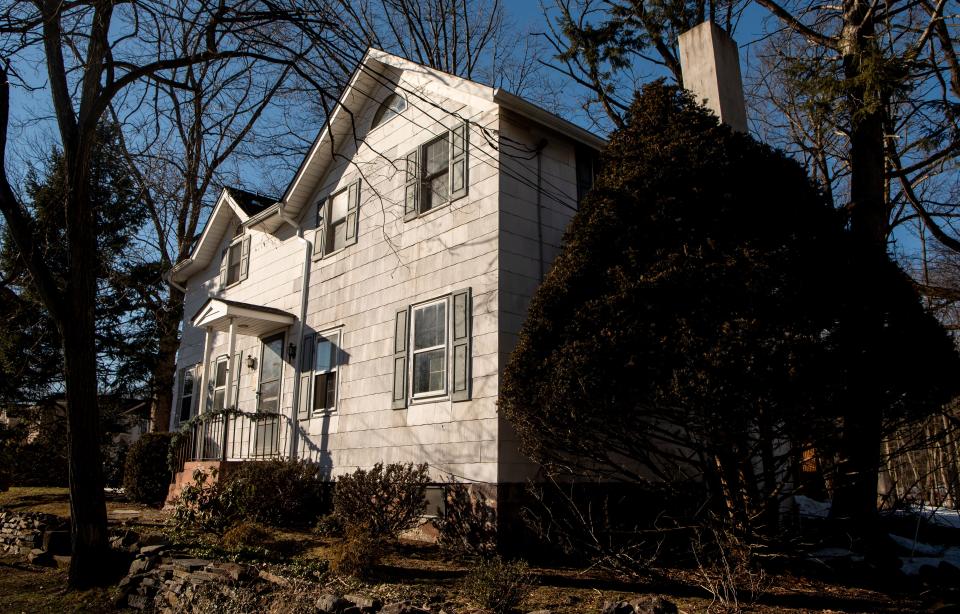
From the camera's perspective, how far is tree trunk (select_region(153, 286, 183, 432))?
22.8 m

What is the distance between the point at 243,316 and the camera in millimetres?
13375

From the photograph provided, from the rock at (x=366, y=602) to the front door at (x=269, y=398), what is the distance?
274 inches

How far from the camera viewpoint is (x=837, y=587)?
718 cm

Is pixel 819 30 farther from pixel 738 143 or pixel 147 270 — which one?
pixel 147 270

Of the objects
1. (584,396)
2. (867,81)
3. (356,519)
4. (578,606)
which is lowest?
(578,606)

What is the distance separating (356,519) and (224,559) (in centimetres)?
160

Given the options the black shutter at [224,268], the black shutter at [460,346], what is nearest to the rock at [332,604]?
the black shutter at [460,346]

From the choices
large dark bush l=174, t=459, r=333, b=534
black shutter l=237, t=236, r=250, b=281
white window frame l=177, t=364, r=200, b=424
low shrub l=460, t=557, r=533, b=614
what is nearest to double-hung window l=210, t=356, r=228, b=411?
white window frame l=177, t=364, r=200, b=424

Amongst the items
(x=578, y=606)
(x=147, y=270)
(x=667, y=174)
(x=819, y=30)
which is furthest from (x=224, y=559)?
(x=147, y=270)

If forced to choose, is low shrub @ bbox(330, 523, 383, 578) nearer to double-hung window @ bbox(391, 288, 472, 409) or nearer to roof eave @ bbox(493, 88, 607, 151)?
double-hung window @ bbox(391, 288, 472, 409)

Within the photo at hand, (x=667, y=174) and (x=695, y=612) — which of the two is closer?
(x=695, y=612)

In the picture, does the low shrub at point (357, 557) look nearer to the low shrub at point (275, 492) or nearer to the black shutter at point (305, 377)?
the low shrub at point (275, 492)

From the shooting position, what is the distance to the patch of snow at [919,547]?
9188mm

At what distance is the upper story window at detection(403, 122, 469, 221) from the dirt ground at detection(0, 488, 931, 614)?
533 centimetres
